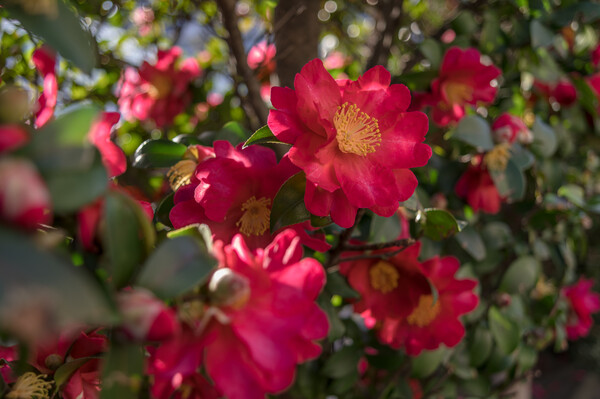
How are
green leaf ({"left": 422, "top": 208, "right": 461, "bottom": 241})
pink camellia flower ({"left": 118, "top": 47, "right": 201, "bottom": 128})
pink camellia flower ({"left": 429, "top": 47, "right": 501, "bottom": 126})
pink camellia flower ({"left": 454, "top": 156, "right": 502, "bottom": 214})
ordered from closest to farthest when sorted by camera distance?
green leaf ({"left": 422, "top": 208, "right": 461, "bottom": 241})
pink camellia flower ({"left": 429, "top": 47, "right": 501, "bottom": 126})
pink camellia flower ({"left": 454, "top": 156, "right": 502, "bottom": 214})
pink camellia flower ({"left": 118, "top": 47, "right": 201, "bottom": 128})

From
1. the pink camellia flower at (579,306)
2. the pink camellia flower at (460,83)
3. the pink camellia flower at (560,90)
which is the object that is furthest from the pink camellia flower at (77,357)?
the pink camellia flower at (579,306)

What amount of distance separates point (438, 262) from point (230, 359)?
16.1 inches

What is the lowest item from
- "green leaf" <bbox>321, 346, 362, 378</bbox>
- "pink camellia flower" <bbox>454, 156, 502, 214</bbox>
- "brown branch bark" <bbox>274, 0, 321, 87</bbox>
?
"green leaf" <bbox>321, 346, 362, 378</bbox>

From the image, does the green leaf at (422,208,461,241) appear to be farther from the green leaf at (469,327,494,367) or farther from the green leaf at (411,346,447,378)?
the green leaf at (469,327,494,367)

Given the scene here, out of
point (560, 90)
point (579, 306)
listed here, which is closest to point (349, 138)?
point (560, 90)

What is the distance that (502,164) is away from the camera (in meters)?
0.86

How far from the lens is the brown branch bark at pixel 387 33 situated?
115 centimetres

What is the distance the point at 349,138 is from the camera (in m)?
0.49

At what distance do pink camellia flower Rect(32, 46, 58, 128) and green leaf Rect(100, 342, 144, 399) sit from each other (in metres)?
0.23

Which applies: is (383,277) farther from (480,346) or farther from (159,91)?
(159,91)

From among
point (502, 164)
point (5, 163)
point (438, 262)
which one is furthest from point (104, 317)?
point (502, 164)

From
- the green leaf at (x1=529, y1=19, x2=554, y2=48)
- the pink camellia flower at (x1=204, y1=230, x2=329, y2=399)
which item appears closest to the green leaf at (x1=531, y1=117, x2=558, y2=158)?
the green leaf at (x1=529, y1=19, x2=554, y2=48)

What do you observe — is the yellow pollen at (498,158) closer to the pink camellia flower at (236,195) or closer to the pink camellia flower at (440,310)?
the pink camellia flower at (440,310)

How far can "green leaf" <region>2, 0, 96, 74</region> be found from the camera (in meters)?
0.29
